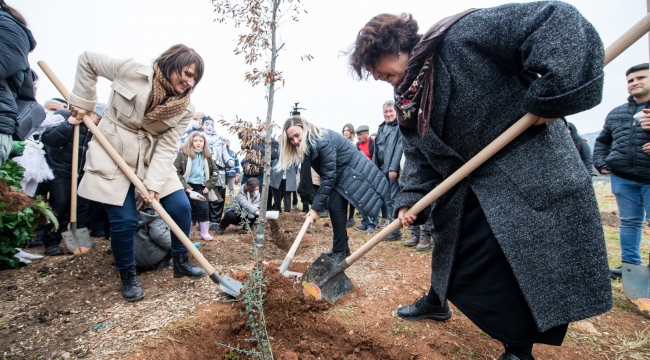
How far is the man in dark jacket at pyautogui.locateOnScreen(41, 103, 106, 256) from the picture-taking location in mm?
3934

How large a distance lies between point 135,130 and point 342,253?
94.5 inches

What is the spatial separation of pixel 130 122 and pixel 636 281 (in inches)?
177

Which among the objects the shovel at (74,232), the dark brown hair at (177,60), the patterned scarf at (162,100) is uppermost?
the dark brown hair at (177,60)

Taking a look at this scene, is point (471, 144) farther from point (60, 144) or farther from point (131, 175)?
point (60, 144)

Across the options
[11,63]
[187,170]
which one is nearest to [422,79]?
[11,63]

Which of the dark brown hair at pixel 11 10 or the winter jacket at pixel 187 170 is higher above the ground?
the dark brown hair at pixel 11 10

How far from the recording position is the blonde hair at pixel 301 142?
11.4 ft

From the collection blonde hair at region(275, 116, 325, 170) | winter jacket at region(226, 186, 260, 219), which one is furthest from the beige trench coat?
winter jacket at region(226, 186, 260, 219)

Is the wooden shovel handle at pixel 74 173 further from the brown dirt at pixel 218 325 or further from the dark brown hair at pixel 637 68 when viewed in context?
the dark brown hair at pixel 637 68

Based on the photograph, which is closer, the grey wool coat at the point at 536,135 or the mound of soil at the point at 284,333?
the grey wool coat at the point at 536,135

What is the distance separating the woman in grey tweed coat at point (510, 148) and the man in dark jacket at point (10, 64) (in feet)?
7.30

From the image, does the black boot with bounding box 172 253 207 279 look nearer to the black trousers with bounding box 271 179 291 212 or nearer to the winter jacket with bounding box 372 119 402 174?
the winter jacket with bounding box 372 119 402 174

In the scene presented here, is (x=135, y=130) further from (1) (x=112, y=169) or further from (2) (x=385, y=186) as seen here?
(2) (x=385, y=186)

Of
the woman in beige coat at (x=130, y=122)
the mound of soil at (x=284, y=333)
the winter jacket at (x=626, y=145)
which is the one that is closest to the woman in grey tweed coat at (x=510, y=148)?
the mound of soil at (x=284, y=333)
